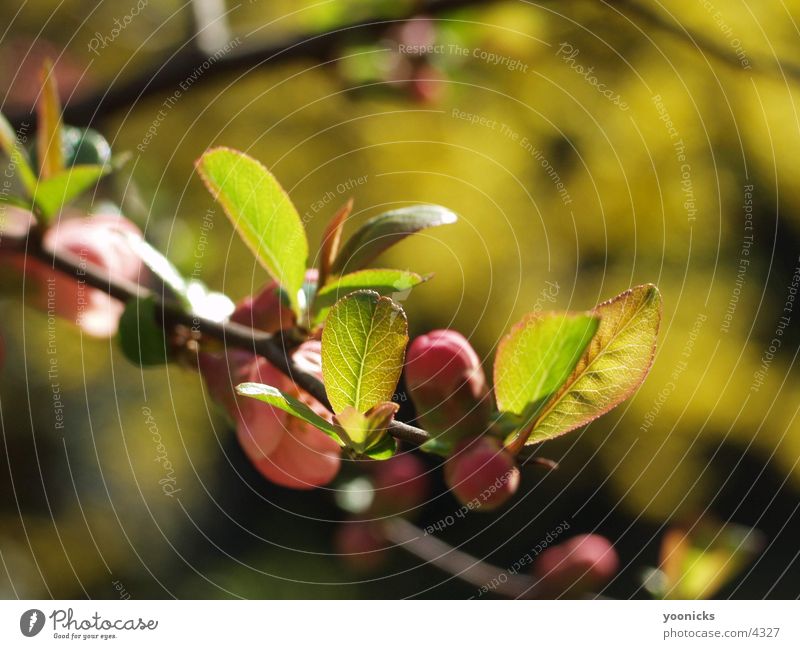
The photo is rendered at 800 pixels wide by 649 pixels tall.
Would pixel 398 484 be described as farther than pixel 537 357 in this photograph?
Yes

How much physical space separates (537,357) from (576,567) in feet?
0.81

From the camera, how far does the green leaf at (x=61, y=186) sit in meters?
0.43

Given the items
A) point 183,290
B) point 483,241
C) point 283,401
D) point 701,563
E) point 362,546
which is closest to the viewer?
point 283,401

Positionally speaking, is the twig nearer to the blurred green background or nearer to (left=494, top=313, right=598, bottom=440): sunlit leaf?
the blurred green background

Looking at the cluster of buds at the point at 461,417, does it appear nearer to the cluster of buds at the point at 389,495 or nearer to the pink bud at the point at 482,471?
the pink bud at the point at 482,471

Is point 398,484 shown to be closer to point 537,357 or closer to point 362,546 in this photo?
point 362,546

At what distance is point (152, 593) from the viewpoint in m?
0.74

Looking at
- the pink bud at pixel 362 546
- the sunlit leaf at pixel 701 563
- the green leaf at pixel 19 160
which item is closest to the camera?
the green leaf at pixel 19 160

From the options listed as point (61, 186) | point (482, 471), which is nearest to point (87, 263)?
point (61, 186)

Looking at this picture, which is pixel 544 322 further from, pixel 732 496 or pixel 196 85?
pixel 732 496

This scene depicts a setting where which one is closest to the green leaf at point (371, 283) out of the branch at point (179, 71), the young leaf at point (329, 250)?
the young leaf at point (329, 250)

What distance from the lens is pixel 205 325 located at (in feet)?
1.33

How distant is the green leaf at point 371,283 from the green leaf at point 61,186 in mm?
154
